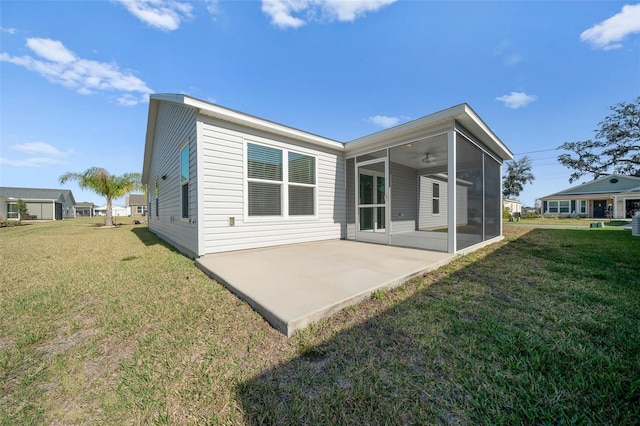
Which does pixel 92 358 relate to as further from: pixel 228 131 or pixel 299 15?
pixel 299 15

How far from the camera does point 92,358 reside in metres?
1.91

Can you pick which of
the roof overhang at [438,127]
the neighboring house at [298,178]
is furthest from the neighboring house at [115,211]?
the roof overhang at [438,127]

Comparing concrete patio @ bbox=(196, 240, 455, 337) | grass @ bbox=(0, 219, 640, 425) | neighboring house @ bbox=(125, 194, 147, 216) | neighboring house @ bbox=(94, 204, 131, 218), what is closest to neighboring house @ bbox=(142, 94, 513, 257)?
concrete patio @ bbox=(196, 240, 455, 337)

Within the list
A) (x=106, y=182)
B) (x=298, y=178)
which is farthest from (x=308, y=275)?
(x=106, y=182)

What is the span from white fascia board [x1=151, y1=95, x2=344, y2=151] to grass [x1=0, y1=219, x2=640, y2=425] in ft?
11.1

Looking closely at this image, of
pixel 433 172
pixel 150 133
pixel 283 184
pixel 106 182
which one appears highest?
pixel 150 133

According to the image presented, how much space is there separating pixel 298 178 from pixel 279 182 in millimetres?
611

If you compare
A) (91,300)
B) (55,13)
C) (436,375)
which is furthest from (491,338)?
(55,13)

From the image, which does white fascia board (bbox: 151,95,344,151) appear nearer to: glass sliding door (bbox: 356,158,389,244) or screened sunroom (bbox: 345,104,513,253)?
screened sunroom (bbox: 345,104,513,253)

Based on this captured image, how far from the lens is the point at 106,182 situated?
55.3ft

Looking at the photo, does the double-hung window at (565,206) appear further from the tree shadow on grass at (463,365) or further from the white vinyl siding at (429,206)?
the tree shadow on grass at (463,365)

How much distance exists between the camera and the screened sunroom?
16.5 feet

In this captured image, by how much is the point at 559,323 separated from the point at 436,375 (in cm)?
158

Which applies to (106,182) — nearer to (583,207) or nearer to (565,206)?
(565,206)
